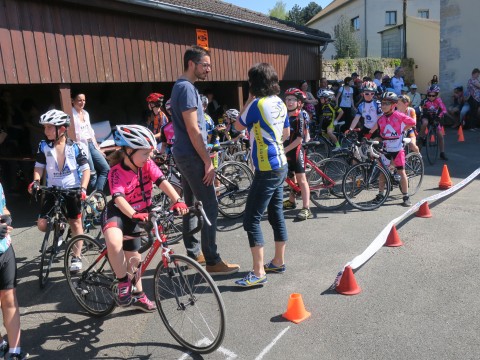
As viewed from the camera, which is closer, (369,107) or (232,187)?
(232,187)

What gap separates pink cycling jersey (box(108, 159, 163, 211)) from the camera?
334 cm

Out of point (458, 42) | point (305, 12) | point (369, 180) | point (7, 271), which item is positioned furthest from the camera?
point (305, 12)

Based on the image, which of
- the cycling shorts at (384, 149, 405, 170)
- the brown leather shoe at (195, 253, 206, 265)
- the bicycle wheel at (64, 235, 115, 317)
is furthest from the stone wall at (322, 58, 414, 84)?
the bicycle wheel at (64, 235, 115, 317)

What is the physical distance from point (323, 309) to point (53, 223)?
2.99 m

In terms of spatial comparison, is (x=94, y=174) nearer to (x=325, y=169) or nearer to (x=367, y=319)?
(x=325, y=169)

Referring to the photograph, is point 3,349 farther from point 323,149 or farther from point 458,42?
point 458,42

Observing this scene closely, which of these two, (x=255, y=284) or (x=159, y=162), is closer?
(x=255, y=284)

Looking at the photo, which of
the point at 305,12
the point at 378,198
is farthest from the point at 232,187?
the point at 305,12

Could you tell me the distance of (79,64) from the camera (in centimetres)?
727

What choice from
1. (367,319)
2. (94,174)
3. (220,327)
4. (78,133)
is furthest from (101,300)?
(78,133)

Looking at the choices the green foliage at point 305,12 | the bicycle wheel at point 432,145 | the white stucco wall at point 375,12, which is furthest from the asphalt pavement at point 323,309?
the green foliage at point 305,12

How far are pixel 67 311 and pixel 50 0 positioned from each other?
17.2 feet

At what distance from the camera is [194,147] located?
4.06m

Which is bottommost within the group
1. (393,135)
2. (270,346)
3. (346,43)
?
(270,346)
